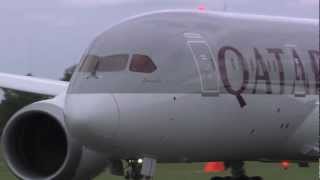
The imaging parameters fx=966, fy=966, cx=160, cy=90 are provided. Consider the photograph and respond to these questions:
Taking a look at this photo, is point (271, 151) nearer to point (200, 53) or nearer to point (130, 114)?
point (200, 53)

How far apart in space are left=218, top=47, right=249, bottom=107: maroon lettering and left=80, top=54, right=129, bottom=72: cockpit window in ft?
4.78

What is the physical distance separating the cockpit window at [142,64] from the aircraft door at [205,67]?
70 centimetres

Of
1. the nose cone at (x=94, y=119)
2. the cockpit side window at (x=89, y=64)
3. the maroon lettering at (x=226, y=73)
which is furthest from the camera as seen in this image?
the maroon lettering at (x=226, y=73)

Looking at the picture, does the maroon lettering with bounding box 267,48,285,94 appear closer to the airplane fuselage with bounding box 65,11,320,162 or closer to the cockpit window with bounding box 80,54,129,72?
the airplane fuselage with bounding box 65,11,320,162

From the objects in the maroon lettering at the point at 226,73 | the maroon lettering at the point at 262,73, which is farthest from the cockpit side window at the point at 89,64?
the maroon lettering at the point at 262,73

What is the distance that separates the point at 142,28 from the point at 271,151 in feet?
9.08

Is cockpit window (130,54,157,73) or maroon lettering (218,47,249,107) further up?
cockpit window (130,54,157,73)

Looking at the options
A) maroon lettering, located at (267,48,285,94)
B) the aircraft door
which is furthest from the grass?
the aircraft door

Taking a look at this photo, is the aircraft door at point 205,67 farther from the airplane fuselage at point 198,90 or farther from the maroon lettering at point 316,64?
the maroon lettering at point 316,64

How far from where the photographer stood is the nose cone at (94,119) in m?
11.8

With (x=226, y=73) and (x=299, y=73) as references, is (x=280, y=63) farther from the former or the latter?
(x=226, y=73)

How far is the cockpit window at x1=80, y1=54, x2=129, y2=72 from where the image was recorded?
12469mm

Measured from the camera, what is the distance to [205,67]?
13.0m

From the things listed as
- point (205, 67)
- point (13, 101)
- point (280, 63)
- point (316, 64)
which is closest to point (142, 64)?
point (205, 67)
